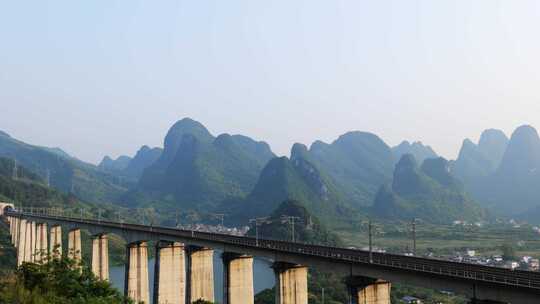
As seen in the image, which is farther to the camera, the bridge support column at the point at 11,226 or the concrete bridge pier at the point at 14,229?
the bridge support column at the point at 11,226

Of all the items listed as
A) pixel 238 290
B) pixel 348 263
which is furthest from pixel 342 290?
pixel 348 263

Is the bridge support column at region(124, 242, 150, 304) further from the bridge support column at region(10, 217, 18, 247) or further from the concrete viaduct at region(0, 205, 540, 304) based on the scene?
the bridge support column at region(10, 217, 18, 247)

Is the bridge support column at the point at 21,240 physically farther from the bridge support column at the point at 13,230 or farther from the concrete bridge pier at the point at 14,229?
the bridge support column at the point at 13,230

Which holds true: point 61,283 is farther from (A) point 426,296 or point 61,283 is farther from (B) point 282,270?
(A) point 426,296

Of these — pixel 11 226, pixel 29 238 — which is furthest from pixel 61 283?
pixel 11 226

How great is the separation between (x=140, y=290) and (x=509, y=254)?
142 m

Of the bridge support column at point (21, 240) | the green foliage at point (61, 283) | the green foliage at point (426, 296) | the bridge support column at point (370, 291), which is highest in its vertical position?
the bridge support column at point (21, 240)

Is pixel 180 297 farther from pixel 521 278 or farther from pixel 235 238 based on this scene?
pixel 521 278

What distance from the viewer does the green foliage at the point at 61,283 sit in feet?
137

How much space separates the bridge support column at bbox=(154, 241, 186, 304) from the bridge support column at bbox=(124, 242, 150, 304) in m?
7.24

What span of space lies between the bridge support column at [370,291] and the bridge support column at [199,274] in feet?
96.9

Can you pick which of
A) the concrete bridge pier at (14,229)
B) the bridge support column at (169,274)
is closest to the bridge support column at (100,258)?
the bridge support column at (169,274)

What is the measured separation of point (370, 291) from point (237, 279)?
21.6 m

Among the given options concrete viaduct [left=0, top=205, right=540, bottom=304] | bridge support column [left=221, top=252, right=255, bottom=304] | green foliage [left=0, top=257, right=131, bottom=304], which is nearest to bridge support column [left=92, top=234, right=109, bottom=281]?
concrete viaduct [left=0, top=205, right=540, bottom=304]
